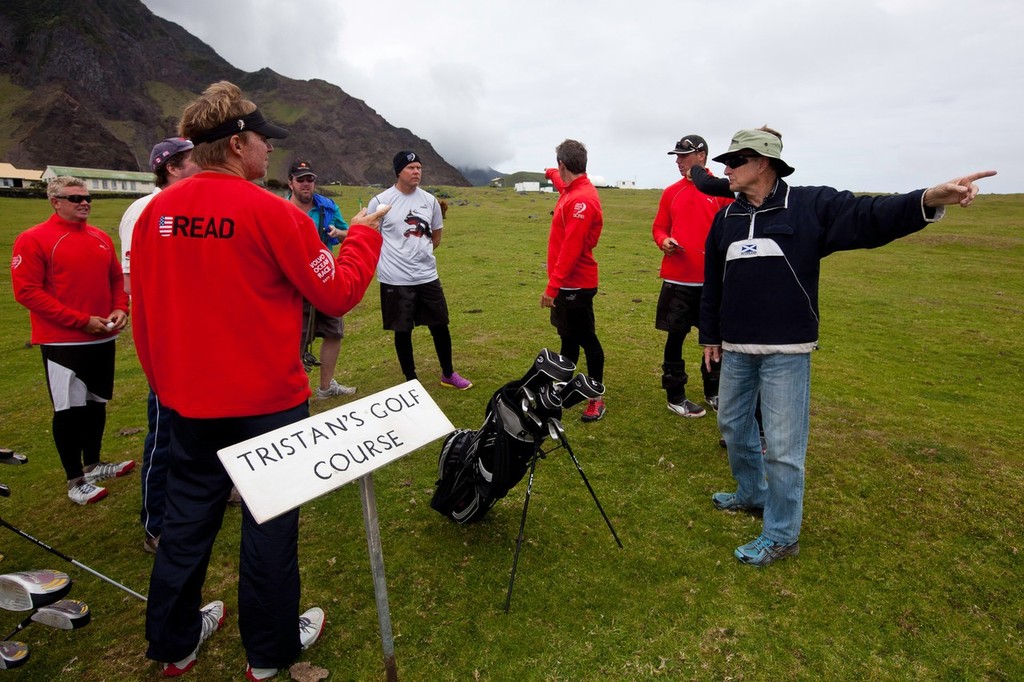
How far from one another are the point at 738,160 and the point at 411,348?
15.8ft

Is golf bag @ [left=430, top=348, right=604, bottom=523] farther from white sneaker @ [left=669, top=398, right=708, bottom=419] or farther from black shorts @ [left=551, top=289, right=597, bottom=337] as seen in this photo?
white sneaker @ [left=669, top=398, right=708, bottom=419]

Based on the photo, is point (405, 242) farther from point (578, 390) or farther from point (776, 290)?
point (776, 290)


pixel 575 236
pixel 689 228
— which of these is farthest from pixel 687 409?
pixel 575 236

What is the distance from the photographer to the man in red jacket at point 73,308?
4934 mm

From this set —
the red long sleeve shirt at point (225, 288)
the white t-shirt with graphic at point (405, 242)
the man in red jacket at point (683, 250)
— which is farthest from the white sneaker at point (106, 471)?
the man in red jacket at point (683, 250)

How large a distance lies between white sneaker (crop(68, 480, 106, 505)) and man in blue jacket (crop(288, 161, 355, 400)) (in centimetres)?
262

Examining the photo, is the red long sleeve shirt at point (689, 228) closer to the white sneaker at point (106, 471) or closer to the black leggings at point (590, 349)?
the black leggings at point (590, 349)

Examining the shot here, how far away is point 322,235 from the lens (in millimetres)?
7020

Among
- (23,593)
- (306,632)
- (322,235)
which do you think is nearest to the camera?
(23,593)

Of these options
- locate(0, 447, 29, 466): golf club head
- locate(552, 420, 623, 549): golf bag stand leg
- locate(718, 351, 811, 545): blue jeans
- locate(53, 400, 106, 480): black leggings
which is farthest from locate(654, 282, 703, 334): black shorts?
locate(53, 400, 106, 480): black leggings

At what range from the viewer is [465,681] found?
123 inches

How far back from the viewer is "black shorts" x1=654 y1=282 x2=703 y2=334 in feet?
20.7

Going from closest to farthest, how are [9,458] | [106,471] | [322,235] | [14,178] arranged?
[9,458]
[106,471]
[322,235]
[14,178]

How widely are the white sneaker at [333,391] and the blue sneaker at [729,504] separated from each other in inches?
205
